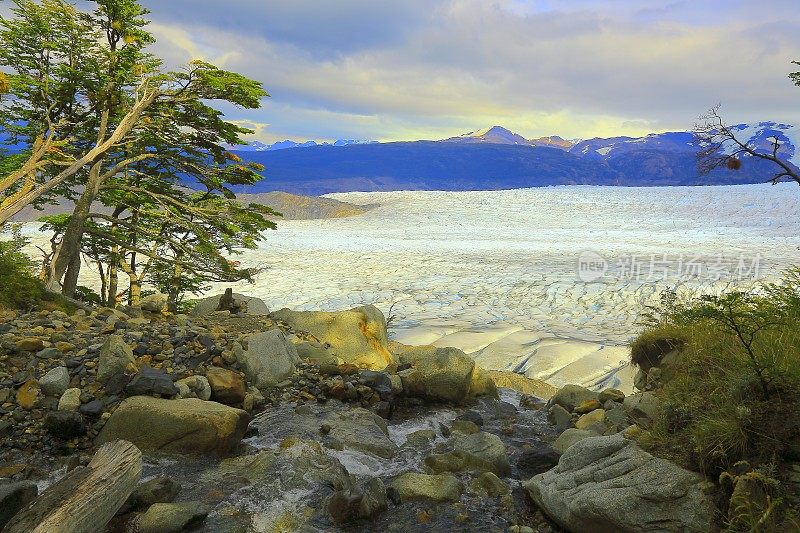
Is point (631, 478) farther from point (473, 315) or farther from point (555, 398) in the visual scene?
point (473, 315)

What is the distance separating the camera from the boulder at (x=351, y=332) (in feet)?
30.0

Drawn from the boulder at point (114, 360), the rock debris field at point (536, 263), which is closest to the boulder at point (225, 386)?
the boulder at point (114, 360)

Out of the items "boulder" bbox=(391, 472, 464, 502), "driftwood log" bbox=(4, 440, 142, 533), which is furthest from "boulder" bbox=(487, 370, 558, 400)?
"driftwood log" bbox=(4, 440, 142, 533)

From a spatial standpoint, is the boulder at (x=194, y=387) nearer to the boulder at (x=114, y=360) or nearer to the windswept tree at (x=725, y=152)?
the boulder at (x=114, y=360)

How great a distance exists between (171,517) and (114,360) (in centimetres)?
268

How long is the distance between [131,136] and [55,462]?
24.0ft

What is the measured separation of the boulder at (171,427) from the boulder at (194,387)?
0.50 meters

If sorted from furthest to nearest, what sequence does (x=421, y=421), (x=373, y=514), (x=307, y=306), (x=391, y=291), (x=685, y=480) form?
(x=391, y=291) → (x=307, y=306) → (x=421, y=421) → (x=373, y=514) → (x=685, y=480)

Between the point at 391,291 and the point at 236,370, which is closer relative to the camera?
the point at 236,370

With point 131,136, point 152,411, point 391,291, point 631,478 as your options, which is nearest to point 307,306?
point 391,291

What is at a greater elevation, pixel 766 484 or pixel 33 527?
pixel 766 484

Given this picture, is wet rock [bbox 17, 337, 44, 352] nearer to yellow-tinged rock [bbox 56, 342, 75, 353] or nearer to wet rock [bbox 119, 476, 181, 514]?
yellow-tinged rock [bbox 56, 342, 75, 353]

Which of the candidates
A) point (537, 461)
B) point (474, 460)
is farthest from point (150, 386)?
point (537, 461)

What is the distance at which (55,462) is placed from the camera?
4.82 m
